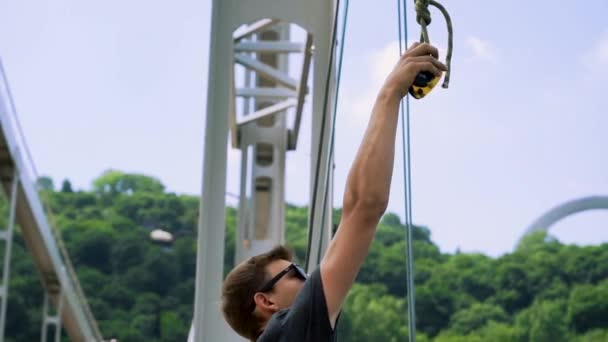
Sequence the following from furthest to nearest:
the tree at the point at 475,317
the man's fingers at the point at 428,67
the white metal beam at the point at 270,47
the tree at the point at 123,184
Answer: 1. the tree at the point at 123,184
2. the white metal beam at the point at 270,47
3. the tree at the point at 475,317
4. the man's fingers at the point at 428,67

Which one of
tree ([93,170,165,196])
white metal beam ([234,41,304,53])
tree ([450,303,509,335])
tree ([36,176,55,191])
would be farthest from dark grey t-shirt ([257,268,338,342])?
tree ([36,176,55,191])

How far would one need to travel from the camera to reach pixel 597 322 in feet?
6.59

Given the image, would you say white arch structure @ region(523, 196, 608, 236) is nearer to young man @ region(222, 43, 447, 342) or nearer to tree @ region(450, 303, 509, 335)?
tree @ region(450, 303, 509, 335)

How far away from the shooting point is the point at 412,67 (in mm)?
1570

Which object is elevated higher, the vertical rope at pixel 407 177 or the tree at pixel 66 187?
the vertical rope at pixel 407 177

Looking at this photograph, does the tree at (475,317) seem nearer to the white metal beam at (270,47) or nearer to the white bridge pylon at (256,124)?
the white bridge pylon at (256,124)

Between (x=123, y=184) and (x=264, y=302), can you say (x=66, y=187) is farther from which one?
(x=264, y=302)

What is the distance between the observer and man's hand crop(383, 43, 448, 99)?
5.13ft

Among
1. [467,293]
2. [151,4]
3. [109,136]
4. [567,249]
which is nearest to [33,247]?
[467,293]

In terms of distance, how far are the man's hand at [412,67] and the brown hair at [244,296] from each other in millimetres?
457

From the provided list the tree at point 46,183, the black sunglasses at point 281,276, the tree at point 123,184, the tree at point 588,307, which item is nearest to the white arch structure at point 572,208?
the tree at point 588,307

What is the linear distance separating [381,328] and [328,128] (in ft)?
3.76

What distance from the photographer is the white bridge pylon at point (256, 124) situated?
4633mm

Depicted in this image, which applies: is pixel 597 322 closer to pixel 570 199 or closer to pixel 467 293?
pixel 570 199
